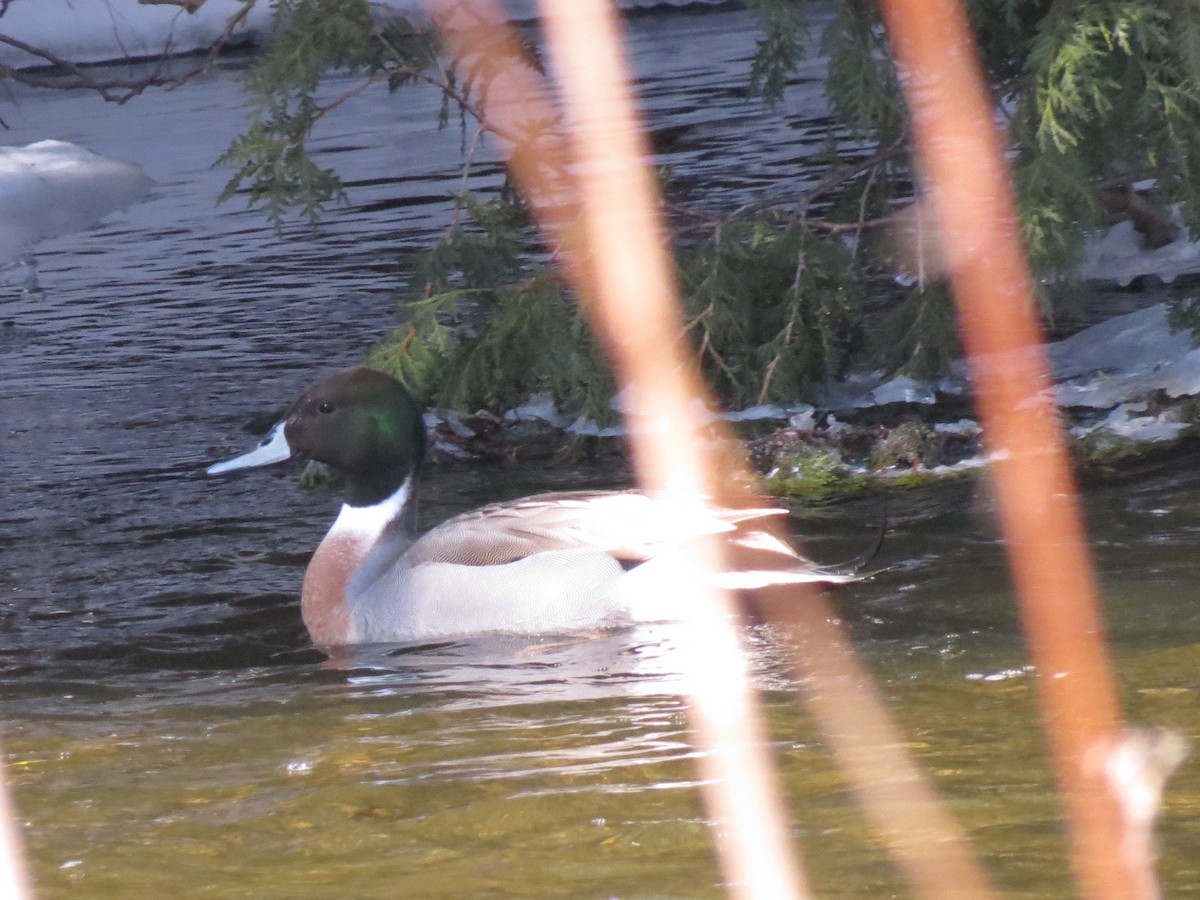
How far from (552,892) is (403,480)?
3.24 metres

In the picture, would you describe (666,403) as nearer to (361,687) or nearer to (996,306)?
(996,306)

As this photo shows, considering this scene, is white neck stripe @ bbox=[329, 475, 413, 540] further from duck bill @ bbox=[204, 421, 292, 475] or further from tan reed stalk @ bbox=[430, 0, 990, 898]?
tan reed stalk @ bbox=[430, 0, 990, 898]

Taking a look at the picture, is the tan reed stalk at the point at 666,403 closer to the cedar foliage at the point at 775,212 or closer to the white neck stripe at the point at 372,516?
the cedar foliage at the point at 775,212

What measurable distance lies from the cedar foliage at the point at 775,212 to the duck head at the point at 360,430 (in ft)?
3.49

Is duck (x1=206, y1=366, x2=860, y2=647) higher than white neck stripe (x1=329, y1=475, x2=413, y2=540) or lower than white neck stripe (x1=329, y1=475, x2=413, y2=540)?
lower

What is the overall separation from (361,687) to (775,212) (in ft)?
11.6

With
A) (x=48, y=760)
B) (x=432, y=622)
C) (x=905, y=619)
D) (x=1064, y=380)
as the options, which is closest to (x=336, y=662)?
(x=432, y=622)

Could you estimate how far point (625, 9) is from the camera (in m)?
28.3

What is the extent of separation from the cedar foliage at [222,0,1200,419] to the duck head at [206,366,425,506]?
106 cm

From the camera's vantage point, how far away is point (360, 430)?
20.1 feet

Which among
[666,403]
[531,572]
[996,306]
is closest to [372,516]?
[531,572]

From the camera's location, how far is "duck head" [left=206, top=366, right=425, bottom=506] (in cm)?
609

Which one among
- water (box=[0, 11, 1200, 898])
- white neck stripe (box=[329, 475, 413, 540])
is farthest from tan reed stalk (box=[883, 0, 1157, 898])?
white neck stripe (box=[329, 475, 413, 540])

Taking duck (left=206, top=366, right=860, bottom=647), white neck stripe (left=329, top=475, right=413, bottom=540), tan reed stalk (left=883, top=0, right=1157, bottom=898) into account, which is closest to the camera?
tan reed stalk (left=883, top=0, right=1157, bottom=898)
